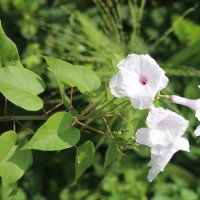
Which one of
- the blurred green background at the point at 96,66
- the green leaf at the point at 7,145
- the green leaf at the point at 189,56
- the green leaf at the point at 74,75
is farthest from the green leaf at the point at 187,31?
the green leaf at the point at 7,145

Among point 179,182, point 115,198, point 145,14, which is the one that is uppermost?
point 145,14

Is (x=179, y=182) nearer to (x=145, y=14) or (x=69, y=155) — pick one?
(x=69, y=155)

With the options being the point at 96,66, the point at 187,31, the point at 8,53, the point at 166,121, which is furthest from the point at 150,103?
the point at 187,31

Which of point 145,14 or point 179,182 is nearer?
point 179,182

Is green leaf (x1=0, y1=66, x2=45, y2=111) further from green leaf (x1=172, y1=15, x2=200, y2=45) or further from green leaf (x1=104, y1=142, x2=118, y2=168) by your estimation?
green leaf (x1=172, y1=15, x2=200, y2=45)

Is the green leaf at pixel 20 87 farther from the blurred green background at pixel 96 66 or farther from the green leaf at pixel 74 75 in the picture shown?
the blurred green background at pixel 96 66

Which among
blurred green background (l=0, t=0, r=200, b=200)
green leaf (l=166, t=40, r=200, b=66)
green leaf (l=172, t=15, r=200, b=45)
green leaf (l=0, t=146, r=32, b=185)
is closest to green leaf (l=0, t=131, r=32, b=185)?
green leaf (l=0, t=146, r=32, b=185)

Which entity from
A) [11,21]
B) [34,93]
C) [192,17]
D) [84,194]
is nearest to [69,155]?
[84,194]

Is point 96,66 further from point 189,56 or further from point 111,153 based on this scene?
point 111,153
